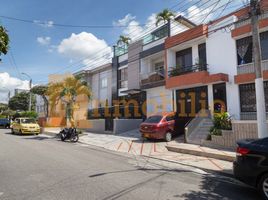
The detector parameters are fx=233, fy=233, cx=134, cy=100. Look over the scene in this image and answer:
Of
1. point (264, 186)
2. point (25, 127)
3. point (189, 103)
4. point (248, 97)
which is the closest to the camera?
point (264, 186)

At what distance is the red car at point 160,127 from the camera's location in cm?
1462

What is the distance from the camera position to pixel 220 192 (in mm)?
5770

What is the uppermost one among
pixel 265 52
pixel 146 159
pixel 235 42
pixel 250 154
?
pixel 235 42

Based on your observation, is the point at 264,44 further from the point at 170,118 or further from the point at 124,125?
the point at 124,125

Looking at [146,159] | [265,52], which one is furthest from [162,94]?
[146,159]

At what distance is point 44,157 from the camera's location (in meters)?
9.88

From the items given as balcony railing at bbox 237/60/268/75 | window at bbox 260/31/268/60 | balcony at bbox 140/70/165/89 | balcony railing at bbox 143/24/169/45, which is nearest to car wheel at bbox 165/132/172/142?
balcony railing at bbox 237/60/268/75

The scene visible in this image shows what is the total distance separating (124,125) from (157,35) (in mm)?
8959

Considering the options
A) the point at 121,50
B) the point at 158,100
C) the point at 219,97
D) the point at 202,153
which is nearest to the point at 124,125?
the point at 158,100

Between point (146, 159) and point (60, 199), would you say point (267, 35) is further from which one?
point (60, 199)

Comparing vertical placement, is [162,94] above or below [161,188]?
above

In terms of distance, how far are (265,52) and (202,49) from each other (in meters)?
4.73

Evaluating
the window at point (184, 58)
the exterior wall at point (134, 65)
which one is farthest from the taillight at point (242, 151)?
the exterior wall at point (134, 65)

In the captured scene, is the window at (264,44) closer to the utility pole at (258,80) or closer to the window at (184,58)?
the window at (184,58)
